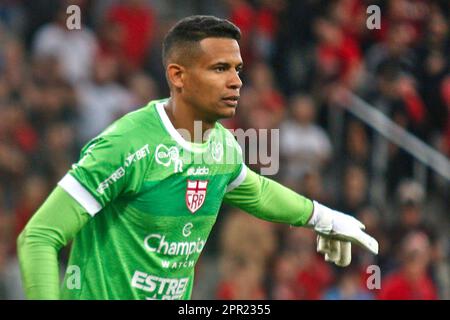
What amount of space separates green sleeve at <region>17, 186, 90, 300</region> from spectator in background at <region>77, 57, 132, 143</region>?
5.77 meters

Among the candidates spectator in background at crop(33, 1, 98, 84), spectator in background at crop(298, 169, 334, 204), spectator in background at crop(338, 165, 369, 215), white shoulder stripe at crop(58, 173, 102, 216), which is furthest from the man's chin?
spectator in background at crop(33, 1, 98, 84)

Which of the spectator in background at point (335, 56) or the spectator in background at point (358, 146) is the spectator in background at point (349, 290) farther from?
the spectator in background at point (335, 56)

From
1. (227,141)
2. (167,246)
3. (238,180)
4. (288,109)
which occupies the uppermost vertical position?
(288,109)

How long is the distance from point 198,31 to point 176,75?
0.23 meters

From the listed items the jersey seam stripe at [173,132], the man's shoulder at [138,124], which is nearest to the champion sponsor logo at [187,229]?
the jersey seam stripe at [173,132]

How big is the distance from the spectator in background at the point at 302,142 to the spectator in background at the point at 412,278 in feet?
4.39

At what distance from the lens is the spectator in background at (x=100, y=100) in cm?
1045

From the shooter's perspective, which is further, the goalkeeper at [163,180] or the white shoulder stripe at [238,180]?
the white shoulder stripe at [238,180]

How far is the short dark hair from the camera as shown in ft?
16.8

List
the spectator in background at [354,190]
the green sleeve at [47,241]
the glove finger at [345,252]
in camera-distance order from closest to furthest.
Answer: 1. the green sleeve at [47,241]
2. the glove finger at [345,252]
3. the spectator in background at [354,190]

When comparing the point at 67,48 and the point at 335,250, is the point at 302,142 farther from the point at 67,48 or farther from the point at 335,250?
the point at 335,250

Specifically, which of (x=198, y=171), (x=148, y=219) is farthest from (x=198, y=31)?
(x=148, y=219)

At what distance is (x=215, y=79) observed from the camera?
5.09 meters
